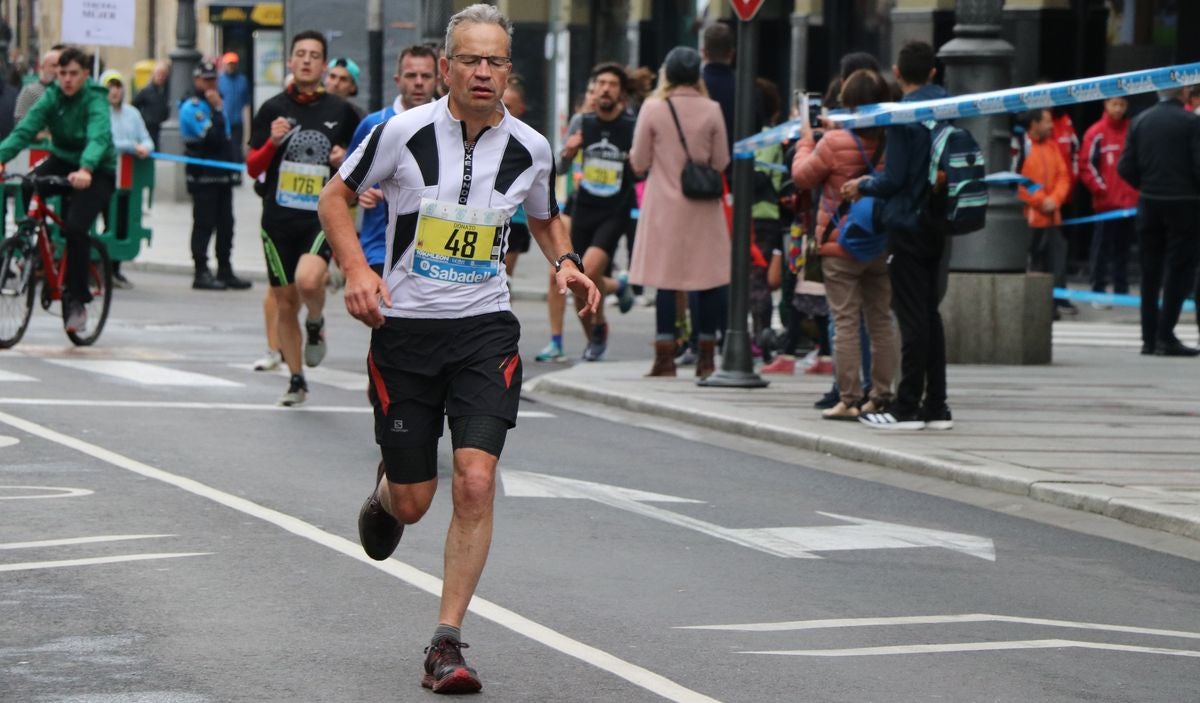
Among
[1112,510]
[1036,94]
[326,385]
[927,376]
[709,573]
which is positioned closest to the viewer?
[709,573]

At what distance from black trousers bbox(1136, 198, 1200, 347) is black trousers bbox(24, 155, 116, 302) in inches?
287

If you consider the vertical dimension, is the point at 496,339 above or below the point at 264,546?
above

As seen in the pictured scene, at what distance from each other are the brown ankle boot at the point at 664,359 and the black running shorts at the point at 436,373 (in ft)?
27.5

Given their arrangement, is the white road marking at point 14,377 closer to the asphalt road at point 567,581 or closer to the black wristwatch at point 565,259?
the asphalt road at point 567,581

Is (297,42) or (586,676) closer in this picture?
(586,676)

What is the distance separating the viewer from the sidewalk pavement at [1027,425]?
1032 cm

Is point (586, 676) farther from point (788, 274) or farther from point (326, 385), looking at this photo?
point (788, 274)

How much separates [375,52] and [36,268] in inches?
906

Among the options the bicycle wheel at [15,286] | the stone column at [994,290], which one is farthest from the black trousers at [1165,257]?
the bicycle wheel at [15,286]

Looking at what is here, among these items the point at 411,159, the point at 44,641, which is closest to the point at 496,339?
the point at 411,159

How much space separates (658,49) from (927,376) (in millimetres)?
22265

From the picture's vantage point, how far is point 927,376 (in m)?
12.2

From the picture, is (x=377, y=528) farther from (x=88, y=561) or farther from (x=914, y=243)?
(x=914, y=243)

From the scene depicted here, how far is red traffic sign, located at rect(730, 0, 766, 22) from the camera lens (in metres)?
14.0
